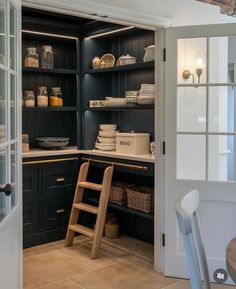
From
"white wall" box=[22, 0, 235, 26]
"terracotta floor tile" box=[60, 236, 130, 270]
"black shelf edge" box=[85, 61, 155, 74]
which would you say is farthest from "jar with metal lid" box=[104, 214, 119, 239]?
"white wall" box=[22, 0, 235, 26]

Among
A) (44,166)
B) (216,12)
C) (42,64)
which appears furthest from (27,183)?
(216,12)

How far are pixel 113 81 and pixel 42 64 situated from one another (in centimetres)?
85

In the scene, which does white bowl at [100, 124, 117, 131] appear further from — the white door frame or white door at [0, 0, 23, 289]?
white door at [0, 0, 23, 289]

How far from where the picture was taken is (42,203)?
4258 millimetres

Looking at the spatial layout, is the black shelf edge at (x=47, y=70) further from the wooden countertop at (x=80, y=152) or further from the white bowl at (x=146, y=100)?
the white bowl at (x=146, y=100)

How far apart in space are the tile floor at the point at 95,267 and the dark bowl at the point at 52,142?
1.04 meters

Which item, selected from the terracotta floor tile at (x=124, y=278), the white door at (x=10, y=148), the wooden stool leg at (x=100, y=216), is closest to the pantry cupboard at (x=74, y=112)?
the wooden stool leg at (x=100, y=216)

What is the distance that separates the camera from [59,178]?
438cm

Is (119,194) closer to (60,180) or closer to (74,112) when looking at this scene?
(60,180)

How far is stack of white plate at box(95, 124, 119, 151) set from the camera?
454 cm

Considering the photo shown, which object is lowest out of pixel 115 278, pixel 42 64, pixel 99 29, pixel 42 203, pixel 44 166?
pixel 115 278

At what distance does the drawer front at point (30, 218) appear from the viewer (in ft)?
13.5

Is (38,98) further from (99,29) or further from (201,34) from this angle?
(201,34)

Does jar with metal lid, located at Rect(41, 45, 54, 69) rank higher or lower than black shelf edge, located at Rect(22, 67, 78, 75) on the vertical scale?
higher
